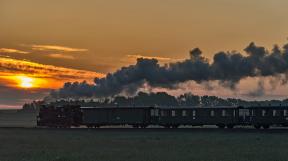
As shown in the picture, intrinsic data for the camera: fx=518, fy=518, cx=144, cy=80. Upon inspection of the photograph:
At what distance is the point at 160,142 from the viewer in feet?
183

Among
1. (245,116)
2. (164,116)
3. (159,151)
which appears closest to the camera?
(159,151)

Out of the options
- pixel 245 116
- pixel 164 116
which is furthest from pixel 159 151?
pixel 164 116

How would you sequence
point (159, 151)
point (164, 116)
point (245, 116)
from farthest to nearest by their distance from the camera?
point (164, 116) < point (245, 116) < point (159, 151)

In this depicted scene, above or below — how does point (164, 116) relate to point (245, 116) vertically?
below

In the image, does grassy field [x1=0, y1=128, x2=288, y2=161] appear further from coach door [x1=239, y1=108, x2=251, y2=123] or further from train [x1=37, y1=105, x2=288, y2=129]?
coach door [x1=239, y1=108, x2=251, y2=123]

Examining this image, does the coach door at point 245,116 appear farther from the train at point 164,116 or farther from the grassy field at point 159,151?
the grassy field at point 159,151

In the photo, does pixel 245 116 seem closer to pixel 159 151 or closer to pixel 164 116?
pixel 164 116

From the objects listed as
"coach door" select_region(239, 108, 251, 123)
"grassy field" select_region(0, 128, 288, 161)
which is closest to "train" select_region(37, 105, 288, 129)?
"coach door" select_region(239, 108, 251, 123)

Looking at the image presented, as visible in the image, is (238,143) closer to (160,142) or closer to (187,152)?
(160,142)

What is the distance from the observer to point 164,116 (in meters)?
84.8

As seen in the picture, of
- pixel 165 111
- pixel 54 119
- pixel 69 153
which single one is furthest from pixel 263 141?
pixel 54 119

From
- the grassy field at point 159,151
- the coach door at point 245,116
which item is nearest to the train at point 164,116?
the coach door at point 245,116

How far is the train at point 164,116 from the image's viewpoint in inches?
3105

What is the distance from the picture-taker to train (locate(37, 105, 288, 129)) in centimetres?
7888
